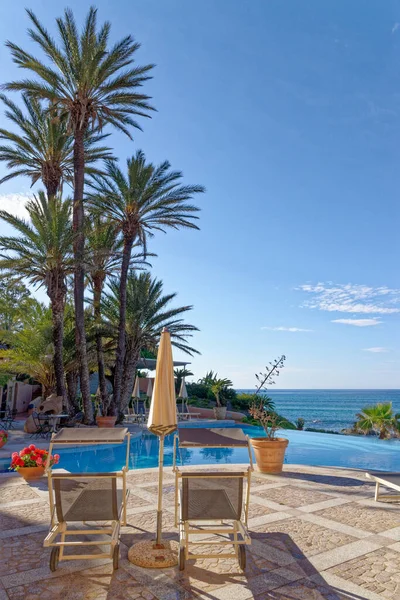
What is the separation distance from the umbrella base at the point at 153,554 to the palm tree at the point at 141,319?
15655mm

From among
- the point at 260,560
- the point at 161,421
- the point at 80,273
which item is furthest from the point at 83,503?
the point at 80,273

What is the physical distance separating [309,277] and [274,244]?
10.2 m

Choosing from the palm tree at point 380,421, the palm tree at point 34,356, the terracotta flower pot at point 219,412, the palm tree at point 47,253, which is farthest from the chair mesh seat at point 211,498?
the terracotta flower pot at point 219,412

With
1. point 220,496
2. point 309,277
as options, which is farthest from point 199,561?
point 309,277

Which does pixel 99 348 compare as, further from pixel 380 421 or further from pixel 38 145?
pixel 380 421

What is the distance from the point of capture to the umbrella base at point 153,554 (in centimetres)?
385

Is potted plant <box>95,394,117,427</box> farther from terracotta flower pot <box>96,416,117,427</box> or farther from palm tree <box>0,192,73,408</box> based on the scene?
palm tree <box>0,192,73,408</box>

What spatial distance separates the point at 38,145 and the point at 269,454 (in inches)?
592

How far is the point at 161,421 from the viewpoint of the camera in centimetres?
392

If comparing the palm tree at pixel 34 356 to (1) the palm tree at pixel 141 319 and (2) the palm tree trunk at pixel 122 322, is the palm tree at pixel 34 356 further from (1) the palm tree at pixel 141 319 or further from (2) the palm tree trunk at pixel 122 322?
(1) the palm tree at pixel 141 319

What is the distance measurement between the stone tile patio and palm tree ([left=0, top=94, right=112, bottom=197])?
47.0ft

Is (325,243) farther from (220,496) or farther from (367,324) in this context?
(367,324)

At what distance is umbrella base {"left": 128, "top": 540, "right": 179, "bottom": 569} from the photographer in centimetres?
385

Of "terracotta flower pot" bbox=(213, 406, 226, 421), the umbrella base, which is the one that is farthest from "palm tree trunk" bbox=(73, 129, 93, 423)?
the umbrella base
